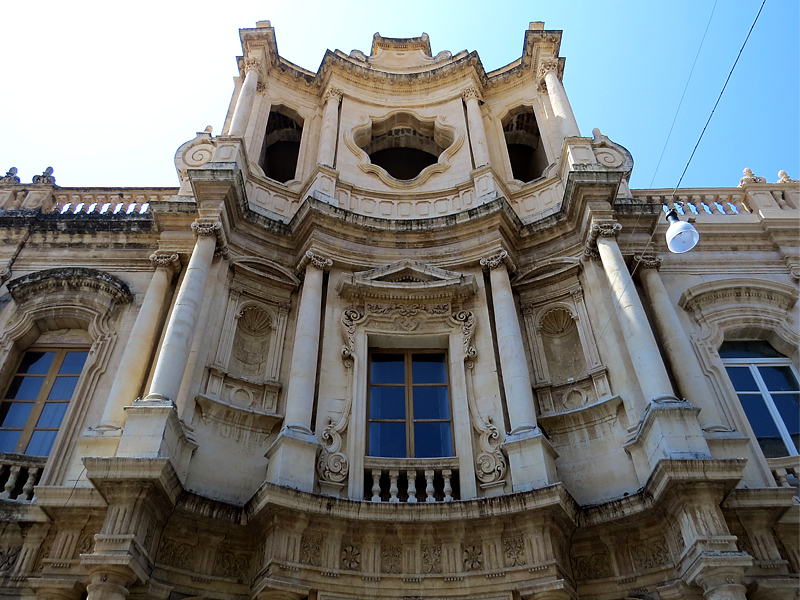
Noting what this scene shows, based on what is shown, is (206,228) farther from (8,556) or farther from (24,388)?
(8,556)

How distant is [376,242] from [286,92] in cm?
617

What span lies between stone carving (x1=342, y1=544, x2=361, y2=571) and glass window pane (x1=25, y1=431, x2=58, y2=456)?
4.95m

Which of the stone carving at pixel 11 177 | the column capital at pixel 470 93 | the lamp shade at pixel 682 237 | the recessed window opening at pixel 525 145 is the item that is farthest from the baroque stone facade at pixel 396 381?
the lamp shade at pixel 682 237

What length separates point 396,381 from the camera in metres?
11.3

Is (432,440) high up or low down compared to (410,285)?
down

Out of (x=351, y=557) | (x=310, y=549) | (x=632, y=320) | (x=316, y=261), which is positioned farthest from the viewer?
(x=316, y=261)

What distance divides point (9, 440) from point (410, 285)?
683cm

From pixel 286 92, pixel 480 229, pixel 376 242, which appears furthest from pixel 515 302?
pixel 286 92

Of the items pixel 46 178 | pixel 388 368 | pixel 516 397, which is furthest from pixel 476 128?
pixel 46 178

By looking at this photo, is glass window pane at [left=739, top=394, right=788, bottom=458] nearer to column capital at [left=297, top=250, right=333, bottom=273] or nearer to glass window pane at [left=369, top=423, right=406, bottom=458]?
glass window pane at [left=369, top=423, right=406, bottom=458]

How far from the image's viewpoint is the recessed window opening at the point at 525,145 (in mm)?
16781

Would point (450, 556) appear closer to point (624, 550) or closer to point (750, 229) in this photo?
point (624, 550)

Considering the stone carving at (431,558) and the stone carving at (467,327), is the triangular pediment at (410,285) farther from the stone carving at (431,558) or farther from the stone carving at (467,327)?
the stone carving at (431,558)

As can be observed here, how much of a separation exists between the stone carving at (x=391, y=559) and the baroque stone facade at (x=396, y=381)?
0.03m
